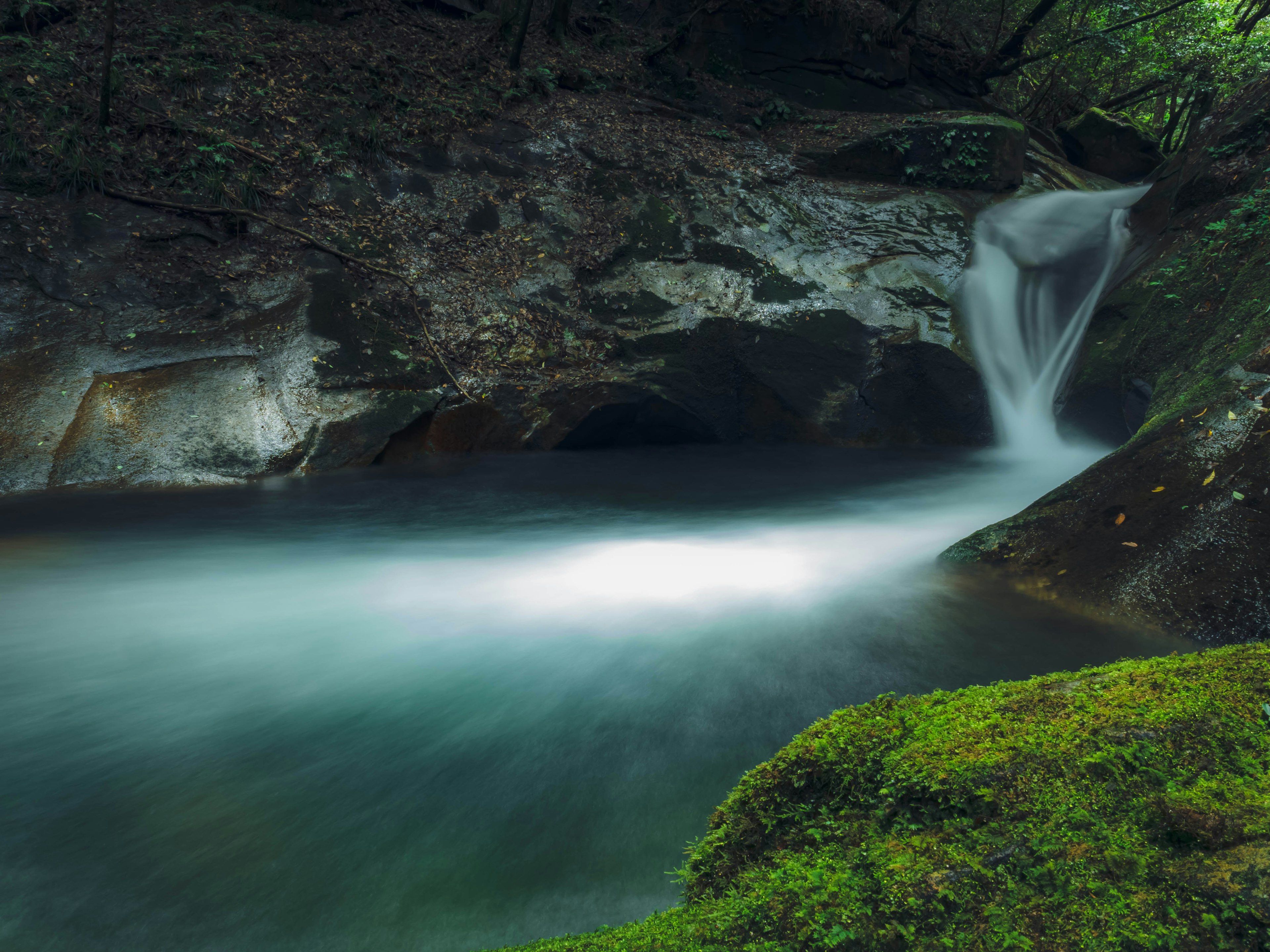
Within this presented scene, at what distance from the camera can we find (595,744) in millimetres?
3012

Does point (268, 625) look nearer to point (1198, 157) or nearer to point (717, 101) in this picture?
point (1198, 157)

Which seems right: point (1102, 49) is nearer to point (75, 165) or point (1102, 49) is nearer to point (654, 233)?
point (654, 233)

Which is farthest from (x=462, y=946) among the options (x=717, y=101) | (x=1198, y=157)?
(x=717, y=101)

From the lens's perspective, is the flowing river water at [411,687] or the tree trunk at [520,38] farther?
the tree trunk at [520,38]

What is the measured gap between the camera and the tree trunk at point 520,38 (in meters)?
10.9

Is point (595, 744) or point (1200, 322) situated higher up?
point (1200, 322)

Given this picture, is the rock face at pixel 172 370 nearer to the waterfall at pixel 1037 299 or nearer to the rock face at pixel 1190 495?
the rock face at pixel 1190 495

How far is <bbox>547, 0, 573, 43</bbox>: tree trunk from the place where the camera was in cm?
1286

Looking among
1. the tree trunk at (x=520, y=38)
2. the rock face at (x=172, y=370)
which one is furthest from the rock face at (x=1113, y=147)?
the rock face at (x=172, y=370)

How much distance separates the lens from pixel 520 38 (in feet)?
37.0

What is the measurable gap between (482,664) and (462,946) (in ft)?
5.94

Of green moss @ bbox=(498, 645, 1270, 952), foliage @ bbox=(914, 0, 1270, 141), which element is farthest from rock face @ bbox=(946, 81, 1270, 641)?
foliage @ bbox=(914, 0, 1270, 141)

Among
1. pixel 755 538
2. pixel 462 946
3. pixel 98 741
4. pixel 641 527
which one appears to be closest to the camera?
pixel 462 946

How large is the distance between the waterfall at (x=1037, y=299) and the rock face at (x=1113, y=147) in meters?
6.86
